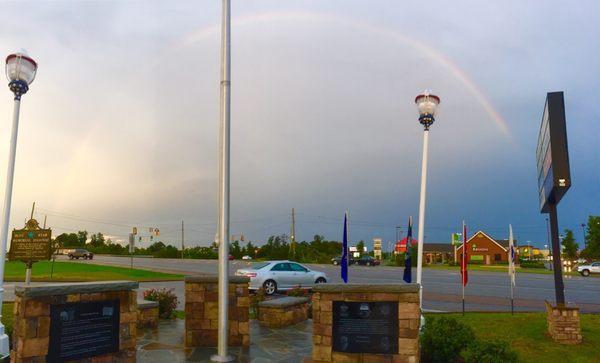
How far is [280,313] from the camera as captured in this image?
11625 mm

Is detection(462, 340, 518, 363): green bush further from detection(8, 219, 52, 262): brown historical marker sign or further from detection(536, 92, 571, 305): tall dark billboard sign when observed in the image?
detection(8, 219, 52, 262): brown historical marker sign

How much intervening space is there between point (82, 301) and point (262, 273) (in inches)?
526

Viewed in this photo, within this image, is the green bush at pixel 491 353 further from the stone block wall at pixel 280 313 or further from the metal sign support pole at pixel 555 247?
the stone block wall at pixel 280 313

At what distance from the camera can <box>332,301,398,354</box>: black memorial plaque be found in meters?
7.30

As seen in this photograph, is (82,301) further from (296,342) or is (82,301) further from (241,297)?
(296,342)

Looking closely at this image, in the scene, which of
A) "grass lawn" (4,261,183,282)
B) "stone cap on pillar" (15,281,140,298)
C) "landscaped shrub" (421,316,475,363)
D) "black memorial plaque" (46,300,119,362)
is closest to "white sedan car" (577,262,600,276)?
"grass lawn" (4,261,183,282)

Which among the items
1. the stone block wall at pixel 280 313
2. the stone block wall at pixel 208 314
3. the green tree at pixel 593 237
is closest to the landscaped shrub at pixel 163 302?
the stone block wall at pixel 280 313

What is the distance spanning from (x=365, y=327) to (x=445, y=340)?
164cm

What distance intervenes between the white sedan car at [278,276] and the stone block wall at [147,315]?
837cm

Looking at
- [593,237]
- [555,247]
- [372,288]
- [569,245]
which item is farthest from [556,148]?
[569,245]

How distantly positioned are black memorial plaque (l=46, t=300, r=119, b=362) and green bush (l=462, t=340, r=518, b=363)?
218 inches

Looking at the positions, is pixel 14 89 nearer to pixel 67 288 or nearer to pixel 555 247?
pixel 67 288

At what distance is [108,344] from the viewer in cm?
698

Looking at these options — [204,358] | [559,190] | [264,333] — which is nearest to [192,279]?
[204,358]
